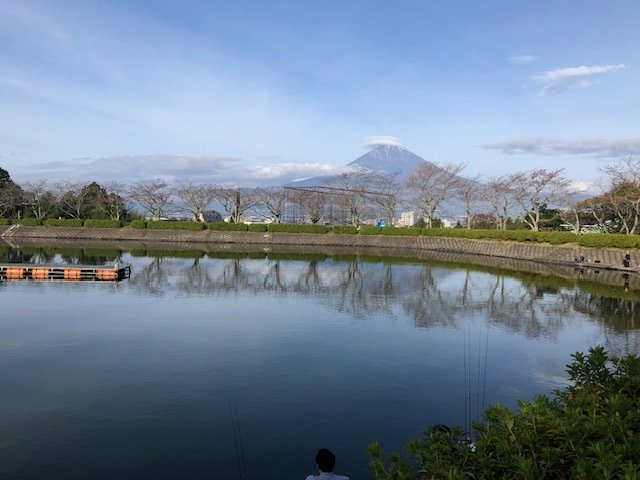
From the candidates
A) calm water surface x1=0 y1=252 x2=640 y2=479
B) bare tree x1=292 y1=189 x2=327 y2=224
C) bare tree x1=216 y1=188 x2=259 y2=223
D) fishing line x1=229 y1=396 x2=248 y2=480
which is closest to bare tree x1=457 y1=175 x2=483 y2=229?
bare tree x1=292 y1=189 x2=327 y2=224

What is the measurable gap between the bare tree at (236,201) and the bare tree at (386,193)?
48.9 feet

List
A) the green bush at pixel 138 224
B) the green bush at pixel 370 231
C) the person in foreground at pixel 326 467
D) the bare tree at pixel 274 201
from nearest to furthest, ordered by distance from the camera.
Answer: the person in foreground at pixel 326 467 → the green bush at pixel 370 231 → the green bush at pixel 138 224 → the bare tree at pixel 274 201

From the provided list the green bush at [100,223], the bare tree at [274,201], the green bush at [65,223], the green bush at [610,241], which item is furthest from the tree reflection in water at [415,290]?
the bare tree at [274,201]

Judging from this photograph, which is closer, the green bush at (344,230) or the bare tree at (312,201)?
the green bush at (344,230)

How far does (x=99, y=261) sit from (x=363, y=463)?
26.4m

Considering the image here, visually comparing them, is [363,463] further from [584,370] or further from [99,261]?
[99,261]

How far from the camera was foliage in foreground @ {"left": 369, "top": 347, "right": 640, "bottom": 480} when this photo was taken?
3.16 meters

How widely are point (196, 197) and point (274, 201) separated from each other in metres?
10.0

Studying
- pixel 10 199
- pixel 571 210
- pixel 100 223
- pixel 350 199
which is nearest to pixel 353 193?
pixel 350 199

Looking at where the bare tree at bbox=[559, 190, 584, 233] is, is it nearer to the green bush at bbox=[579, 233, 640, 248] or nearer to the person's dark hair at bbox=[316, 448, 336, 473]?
the green bush at bbox=[579, 233, 640, 248]

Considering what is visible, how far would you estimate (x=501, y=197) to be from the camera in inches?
2024

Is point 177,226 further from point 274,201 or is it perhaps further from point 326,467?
point 326,467

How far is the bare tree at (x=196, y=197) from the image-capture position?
61.7 metres

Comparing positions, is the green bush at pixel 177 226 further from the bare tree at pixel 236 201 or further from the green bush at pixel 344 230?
the green bush at pixel 344 230
